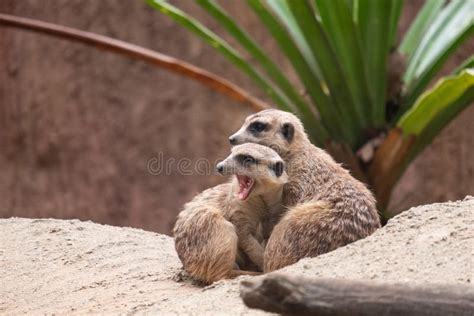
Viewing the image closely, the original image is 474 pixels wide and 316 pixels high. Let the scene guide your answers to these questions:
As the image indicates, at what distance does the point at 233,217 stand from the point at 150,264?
0.56m

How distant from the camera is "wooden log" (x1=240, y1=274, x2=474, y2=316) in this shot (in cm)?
153

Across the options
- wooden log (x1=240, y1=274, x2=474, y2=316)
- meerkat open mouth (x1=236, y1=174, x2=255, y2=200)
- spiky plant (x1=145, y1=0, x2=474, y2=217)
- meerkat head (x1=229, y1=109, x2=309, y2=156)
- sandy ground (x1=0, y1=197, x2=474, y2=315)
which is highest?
spiky plant (x1=145, y1=0, x2=474, y2=217)

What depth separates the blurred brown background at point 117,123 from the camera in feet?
21.0

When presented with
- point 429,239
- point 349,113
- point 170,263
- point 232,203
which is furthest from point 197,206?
point 349,113

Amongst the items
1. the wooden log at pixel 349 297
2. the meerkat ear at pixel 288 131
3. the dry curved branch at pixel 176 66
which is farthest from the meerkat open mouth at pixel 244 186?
the dry curved branch at pixel 176 66

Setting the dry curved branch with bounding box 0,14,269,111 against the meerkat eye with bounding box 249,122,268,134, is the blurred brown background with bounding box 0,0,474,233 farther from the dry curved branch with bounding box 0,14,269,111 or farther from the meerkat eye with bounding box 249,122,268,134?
the meerkat eye with bounding box 249,122,268,134

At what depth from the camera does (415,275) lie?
214 cm

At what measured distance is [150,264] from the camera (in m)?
3.20

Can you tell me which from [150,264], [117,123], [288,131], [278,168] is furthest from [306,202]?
[117,123]

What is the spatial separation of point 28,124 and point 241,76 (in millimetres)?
1898

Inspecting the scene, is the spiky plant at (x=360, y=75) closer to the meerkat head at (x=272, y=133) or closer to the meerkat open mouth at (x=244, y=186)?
the meerkat head at (x=272, y=133)

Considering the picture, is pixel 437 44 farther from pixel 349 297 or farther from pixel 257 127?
pixel 349 297

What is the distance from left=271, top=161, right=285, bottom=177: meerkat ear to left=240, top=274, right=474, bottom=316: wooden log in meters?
1.03

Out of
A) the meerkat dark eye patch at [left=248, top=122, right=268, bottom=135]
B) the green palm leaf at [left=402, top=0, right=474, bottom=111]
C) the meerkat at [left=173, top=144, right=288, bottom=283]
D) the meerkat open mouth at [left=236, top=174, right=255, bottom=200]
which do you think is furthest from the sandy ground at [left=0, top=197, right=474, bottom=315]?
the green palm leaf at [left=402, top=0, right=474, bottom=111]
